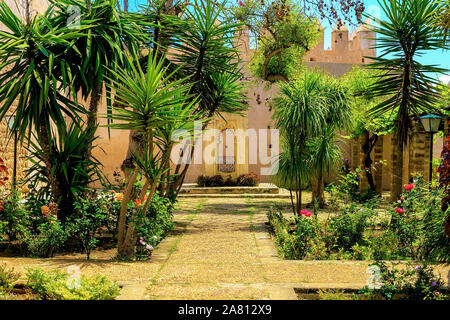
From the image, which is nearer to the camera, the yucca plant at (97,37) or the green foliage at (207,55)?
the yucca plant at (97,37)

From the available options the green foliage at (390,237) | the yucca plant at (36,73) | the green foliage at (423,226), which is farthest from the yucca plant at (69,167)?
the green foliage at (423,226)

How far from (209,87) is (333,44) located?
11.7m

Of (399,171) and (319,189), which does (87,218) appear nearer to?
(399,171)

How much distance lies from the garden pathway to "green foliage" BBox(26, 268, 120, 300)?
0.17 m

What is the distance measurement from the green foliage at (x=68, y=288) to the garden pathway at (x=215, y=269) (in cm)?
17

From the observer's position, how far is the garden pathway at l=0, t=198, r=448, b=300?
12.1 feet

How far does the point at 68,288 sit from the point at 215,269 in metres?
1.52

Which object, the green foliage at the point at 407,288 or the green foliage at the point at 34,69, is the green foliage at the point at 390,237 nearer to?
the green foliage at the point at 407,288

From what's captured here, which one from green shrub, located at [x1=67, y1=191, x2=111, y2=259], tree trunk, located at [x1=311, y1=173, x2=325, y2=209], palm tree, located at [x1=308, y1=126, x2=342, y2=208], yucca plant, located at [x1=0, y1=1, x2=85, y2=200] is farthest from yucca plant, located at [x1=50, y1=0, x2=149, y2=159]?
tree trunk, located at [x1=311, y1=173, x2=325, y2=209]

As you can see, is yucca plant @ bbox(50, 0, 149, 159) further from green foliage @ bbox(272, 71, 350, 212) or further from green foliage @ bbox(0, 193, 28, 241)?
green foliage @ bbox(272, 71, 350, 212)

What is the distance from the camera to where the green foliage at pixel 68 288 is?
324 centimetres

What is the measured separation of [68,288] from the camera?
3387mm
